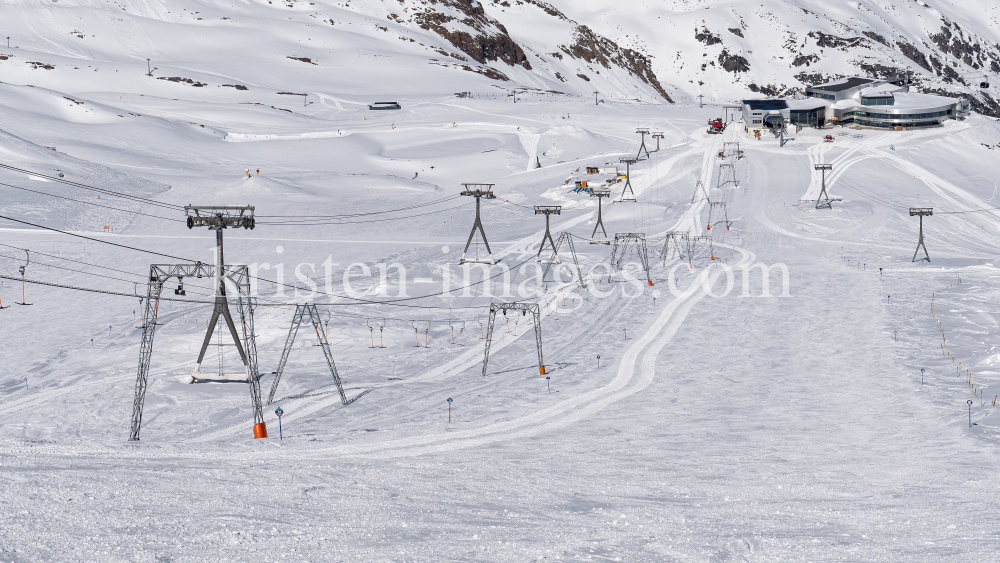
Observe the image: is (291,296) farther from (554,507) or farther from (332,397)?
(554,507)

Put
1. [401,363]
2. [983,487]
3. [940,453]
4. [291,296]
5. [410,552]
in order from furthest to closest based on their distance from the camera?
[291,296] < [401,363] < [940,453] < [983,487] < [410,552]

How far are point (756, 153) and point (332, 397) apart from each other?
78.4 metres

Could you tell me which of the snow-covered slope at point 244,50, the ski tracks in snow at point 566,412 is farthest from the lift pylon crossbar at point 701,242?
the snow-covered slope at point 244,50

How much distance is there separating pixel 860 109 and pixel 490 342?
94421mm

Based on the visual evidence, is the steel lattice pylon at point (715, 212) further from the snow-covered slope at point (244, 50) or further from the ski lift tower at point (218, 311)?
the snow-covered slope at point (244, 50)

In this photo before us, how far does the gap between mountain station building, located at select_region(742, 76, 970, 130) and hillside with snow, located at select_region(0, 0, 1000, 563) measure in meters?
3.71

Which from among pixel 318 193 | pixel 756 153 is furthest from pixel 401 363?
pixel 756 153

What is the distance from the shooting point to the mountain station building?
111938 mm

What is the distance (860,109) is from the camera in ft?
376

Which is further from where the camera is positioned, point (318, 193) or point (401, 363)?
point (318, 193)

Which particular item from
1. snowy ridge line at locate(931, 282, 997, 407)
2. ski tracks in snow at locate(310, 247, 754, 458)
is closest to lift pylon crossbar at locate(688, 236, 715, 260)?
ski tracks in snow at locate(310, 247, 754, 458)

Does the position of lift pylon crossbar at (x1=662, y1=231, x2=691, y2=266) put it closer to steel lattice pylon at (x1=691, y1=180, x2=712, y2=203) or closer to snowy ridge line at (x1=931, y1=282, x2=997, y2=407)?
steel lattice pylon at (x1=691, y1=180, x2=712, y2=203)

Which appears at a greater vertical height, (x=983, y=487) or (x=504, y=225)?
(x=504, y=225)

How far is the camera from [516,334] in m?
43.8
